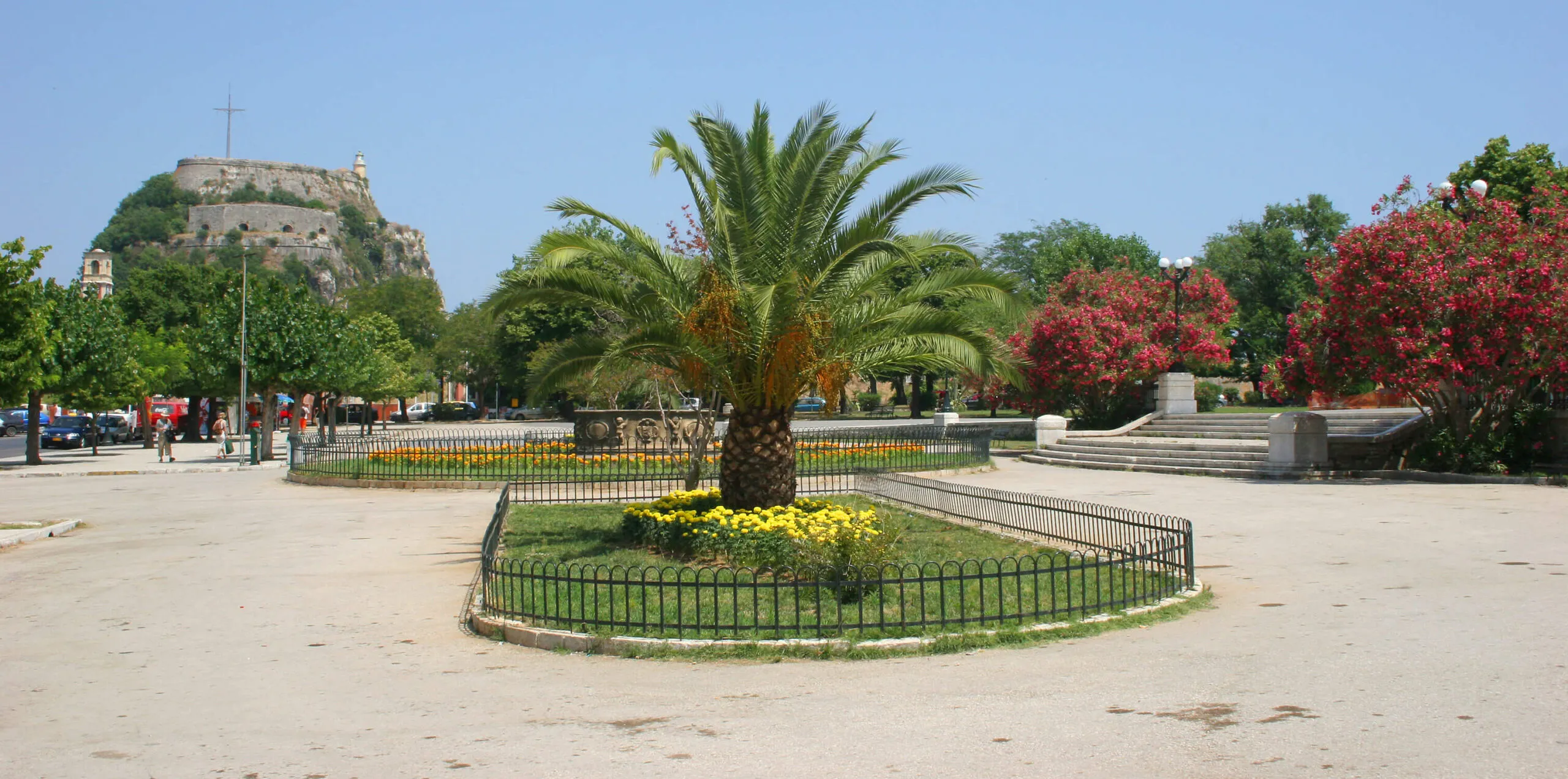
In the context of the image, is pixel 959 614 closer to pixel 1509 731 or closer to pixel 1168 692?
pixel 1168 692

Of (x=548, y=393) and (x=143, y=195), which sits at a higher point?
(x=143, y=195)

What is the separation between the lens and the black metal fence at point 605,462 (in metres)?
22.1

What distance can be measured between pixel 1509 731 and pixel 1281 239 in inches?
2459

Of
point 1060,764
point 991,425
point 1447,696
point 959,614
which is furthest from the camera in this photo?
point 991,425

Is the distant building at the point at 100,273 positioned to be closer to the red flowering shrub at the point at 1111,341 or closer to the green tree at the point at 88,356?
the green tree at the point at 88,356

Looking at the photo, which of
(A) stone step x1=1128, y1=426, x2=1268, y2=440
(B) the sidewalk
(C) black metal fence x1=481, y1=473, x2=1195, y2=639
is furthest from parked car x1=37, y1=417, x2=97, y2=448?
(C) black metal fence x1=481, y1=473, x2=1195, y2=639

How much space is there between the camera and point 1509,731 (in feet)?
20.0

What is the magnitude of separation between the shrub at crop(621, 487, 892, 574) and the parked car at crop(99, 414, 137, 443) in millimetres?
44822

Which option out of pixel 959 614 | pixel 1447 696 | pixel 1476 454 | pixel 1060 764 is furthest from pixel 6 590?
pixel 1476 454

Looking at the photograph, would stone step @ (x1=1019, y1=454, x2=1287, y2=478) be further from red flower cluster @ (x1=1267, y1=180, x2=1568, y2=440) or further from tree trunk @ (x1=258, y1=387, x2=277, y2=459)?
tree trunk @ (x1=258, y1=387, x2=277, y2=459)

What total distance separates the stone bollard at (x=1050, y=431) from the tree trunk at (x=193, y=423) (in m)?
36.7

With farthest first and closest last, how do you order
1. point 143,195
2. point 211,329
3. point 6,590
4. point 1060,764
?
point 143,195 → point 211,329 → point 6,590 → point 1060,764

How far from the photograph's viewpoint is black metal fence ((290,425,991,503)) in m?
22.1

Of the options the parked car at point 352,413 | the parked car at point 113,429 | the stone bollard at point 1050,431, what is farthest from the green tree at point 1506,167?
the parked car at point 352,413
